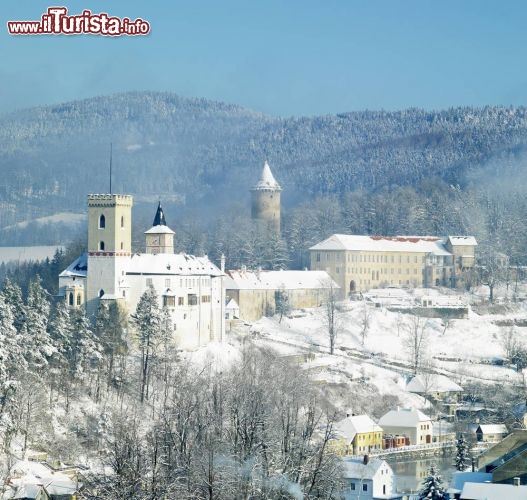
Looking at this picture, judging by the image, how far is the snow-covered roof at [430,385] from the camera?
2926 inches

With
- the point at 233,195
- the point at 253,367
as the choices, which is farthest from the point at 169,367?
the point at 233,195

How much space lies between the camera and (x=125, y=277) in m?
70.4

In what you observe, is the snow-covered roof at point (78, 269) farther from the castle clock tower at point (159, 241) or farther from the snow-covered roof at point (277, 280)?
the snow-covered roof at point (277, 280)

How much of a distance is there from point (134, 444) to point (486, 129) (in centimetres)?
13405

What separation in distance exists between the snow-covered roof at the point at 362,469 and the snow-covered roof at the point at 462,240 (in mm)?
46720

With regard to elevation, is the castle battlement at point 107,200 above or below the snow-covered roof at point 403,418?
above

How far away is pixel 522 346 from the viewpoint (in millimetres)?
83625

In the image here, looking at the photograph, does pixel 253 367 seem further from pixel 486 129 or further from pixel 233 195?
pixel 486 129

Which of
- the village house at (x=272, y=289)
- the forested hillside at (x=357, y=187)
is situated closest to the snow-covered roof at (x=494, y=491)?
the village house at (x=272, y=289)

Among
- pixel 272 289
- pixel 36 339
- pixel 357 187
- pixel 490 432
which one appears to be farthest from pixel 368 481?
pixel 357 187

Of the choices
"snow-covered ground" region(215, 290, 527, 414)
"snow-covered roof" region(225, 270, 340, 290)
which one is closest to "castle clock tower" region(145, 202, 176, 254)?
"snow-covered ground" region(215, 290, 527, 414)

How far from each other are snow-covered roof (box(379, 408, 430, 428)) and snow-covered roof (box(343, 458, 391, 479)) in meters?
12.8

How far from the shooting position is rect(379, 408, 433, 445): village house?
220 ft

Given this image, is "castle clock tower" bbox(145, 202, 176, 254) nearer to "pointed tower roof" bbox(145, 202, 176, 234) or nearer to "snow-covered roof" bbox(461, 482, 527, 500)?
"pointed tower roof" bbox(145, 202, 176, 234)
